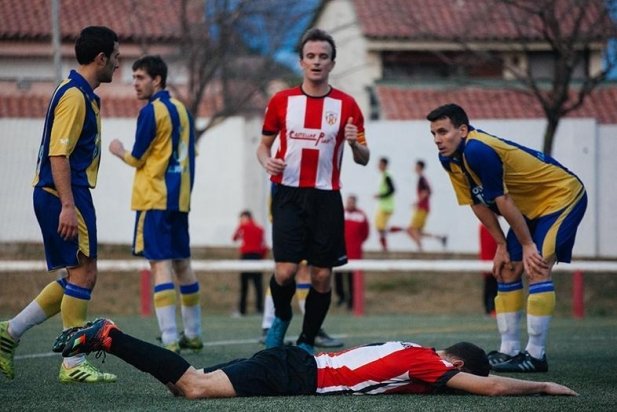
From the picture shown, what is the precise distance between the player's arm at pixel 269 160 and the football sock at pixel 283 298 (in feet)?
2.99

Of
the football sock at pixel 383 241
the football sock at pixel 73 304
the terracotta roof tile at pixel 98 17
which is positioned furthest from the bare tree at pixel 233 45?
the football sock at pixel 73 304

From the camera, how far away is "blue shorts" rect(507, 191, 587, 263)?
8.92m

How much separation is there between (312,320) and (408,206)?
15.9m

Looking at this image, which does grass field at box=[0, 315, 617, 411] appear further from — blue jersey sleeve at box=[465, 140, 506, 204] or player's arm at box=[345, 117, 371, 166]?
player's arm at box=[345, 117, 371, 166]

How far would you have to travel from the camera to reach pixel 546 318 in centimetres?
904

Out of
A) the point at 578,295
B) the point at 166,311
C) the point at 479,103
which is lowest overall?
the point at 578,295

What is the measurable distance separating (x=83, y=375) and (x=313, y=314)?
2.39 meters

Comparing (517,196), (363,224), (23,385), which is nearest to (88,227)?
(23,385)

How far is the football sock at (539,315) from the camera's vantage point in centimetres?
893

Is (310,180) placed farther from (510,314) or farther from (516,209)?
(510,314)

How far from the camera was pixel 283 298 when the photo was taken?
971 centimetres

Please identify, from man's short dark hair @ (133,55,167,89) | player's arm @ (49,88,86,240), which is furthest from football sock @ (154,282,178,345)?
player's arm @ (49,88,86,240)

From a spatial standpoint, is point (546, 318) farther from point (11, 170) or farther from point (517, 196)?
point (11, 170)

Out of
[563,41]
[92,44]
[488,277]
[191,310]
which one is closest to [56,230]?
[92,44]
